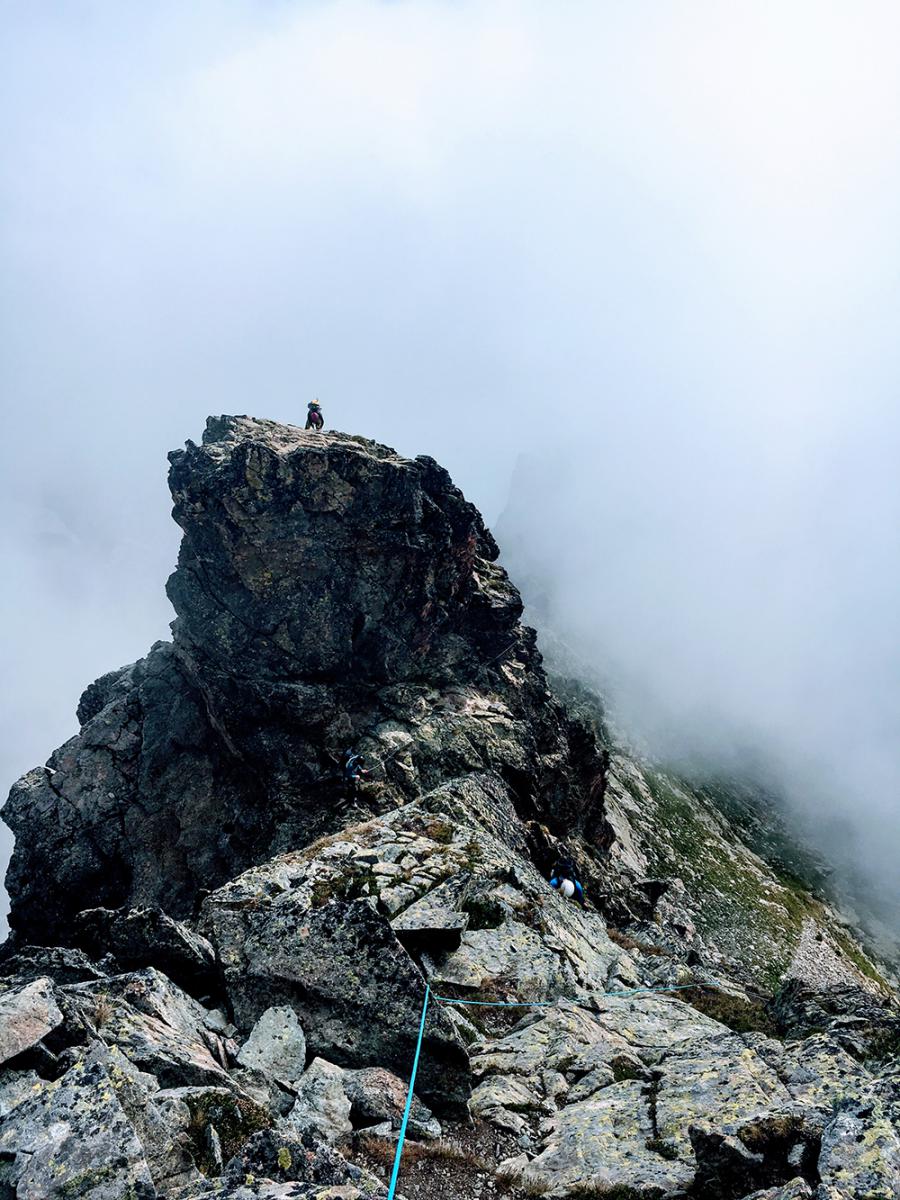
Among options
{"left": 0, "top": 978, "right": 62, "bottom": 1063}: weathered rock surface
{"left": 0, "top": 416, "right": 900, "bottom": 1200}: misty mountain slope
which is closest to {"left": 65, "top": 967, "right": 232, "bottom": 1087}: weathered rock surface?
{"left": 0, "top": 416, "right": 900, "bottom": 1200}: misty mountain slope

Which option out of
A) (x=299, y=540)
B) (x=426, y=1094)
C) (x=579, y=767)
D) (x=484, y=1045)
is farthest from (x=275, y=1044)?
(x=579, y=767)

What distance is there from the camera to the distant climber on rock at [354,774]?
4350 centimetres

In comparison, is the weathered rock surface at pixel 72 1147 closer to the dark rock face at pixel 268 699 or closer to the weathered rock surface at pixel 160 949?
the weathered rock surface at pixel 160 949

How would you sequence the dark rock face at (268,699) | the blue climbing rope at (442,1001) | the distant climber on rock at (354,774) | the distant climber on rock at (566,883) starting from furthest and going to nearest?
the dark rock face at (268,699)
the distant climber on rock at (354,774)
the distant climber on rock at (566,883)
the blue climbing rope at (442,1001)

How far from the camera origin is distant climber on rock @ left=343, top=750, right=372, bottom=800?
143 ft

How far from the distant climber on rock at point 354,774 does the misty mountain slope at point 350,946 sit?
0.67 m

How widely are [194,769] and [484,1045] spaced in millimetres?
46434

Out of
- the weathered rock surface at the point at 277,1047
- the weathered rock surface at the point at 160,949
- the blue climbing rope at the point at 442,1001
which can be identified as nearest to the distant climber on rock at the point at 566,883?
the blue climbing rope at the point at 442,1001

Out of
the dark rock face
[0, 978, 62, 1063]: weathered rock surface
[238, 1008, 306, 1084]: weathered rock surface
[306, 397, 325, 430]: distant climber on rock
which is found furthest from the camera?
[306, 397, 325, 430]: distant climber on rock

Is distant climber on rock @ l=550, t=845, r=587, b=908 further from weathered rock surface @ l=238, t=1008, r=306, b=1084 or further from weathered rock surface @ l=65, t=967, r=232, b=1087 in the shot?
weathered rock surface @ l=65, t=967, r=232, b=1087

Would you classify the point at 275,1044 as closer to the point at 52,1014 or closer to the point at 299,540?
the point at 52,1014

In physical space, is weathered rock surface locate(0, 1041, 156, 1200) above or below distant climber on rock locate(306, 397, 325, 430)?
below

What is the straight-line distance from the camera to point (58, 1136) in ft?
25.1

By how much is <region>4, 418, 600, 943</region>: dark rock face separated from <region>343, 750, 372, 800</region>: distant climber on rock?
2382 millimetres
